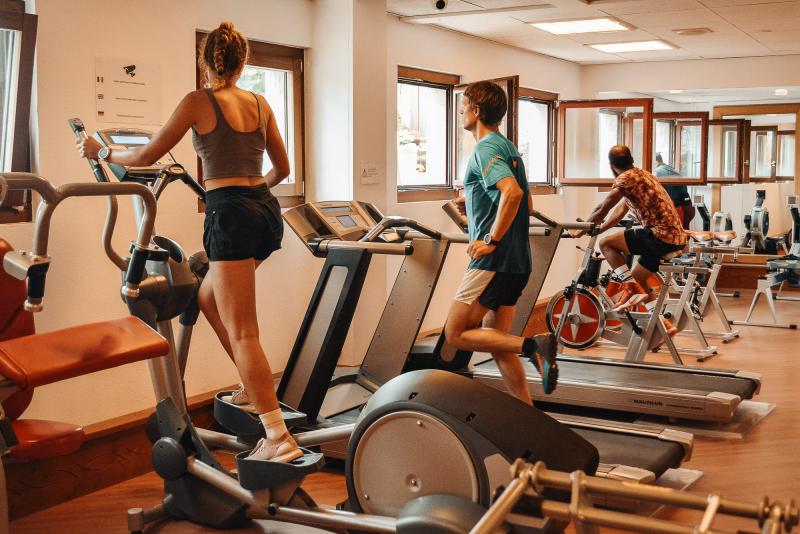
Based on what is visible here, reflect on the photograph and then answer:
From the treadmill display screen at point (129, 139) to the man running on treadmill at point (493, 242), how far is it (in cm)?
138

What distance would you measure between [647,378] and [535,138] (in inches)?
161

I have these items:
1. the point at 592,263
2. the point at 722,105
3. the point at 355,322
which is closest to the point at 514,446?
the point at 355,322

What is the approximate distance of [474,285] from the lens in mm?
4004

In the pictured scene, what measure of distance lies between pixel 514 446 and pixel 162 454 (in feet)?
4.52

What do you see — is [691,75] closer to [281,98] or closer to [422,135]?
[422,135]

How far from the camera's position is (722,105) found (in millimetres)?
11547

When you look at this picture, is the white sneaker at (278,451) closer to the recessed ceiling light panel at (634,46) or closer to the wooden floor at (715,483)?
the wooden floor at (715,483)

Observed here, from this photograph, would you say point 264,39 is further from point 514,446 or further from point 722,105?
point 722,105

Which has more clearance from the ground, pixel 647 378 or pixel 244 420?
pixel 244 420

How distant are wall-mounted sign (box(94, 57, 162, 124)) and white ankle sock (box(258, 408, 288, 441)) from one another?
1697mm

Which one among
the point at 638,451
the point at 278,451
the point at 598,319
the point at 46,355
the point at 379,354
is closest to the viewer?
the point at 46,355

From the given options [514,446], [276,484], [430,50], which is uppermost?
[430,50]

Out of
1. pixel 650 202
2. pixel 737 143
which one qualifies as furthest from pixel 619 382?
pixel 737 143

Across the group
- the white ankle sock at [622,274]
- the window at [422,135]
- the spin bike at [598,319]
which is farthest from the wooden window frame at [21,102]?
the white ankle sock at [622,274]
